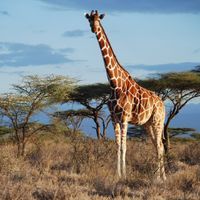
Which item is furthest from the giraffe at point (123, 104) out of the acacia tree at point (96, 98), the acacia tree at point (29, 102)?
the acacia tree at point (96, 98)

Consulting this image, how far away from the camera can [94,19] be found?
12070 mm

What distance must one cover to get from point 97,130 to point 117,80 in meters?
14.3

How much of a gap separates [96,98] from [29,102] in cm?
878

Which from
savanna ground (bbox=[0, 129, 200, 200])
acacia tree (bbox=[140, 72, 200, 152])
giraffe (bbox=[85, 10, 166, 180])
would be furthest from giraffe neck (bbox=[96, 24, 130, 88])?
acacia tree (bbox=[140, 72, 200, 152])

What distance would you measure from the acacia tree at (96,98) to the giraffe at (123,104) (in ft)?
46.4

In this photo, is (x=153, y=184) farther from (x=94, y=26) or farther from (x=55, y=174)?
(x=94, y=26)

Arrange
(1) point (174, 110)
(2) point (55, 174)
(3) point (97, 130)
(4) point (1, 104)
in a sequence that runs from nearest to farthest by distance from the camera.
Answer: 1. (2) point (55, 174)
2. (4) point (1, 104)
3. (1) point (174, 110)
4. (3) point (97, 130)

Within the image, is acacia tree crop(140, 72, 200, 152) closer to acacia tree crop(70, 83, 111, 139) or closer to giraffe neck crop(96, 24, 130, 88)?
acacia tree crop(70, 83, 111, 139)

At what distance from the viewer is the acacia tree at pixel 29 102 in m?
18.9

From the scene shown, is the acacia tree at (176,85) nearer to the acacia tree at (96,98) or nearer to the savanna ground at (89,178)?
the acacia tree at (96,98)

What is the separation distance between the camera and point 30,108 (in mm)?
19125

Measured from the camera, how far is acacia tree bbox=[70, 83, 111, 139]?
2728 cm

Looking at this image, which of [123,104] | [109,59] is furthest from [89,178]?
[109,59]

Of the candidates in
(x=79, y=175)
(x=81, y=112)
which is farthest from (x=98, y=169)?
(x=81, y=112)
